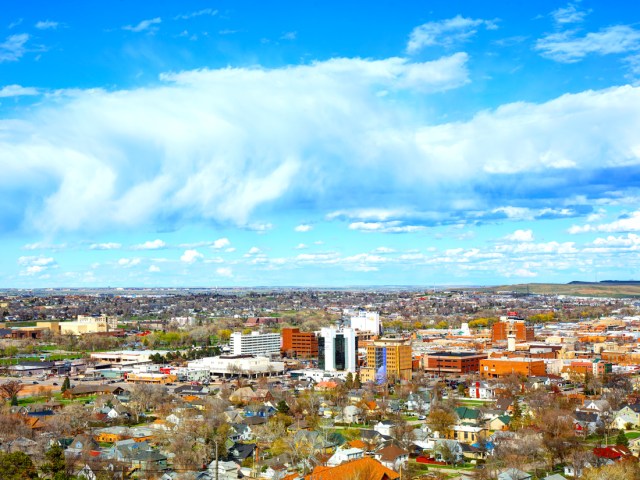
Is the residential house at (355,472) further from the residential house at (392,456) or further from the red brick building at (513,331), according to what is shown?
the red brick building at (513,331)

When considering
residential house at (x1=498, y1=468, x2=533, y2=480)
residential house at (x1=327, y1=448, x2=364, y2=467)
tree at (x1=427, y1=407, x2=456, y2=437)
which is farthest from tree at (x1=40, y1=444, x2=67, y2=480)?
tree at (x1=427, y1=407, x2=456, y2=437)

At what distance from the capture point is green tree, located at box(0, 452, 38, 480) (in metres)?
24.5

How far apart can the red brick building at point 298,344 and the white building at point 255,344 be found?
79 centimetres

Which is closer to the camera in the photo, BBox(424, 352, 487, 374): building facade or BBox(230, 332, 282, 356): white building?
BBox(424, 352, 487, 374): building facade

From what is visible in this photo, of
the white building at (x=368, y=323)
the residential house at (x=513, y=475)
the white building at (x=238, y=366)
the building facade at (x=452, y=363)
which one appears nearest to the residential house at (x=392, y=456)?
the residential house at (x=513, y=475)

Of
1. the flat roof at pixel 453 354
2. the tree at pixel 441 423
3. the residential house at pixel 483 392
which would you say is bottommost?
the residential house at pixel 483 392

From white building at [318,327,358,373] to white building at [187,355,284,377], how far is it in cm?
379

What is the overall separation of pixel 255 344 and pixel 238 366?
14877 mm

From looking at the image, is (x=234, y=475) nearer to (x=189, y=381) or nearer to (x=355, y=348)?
(x=189, y=381)

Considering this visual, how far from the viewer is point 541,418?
3503cm

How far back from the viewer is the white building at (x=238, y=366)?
63.6 metres

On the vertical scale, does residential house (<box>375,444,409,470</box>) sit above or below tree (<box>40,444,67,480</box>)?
below

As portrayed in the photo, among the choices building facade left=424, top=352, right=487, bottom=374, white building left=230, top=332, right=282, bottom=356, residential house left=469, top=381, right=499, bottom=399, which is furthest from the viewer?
white building left=230, top=332, right=282, bottom=356

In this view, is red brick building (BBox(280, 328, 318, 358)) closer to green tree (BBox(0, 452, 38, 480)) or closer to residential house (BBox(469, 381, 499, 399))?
residential house (BBox(469, 381, 499, 399))
